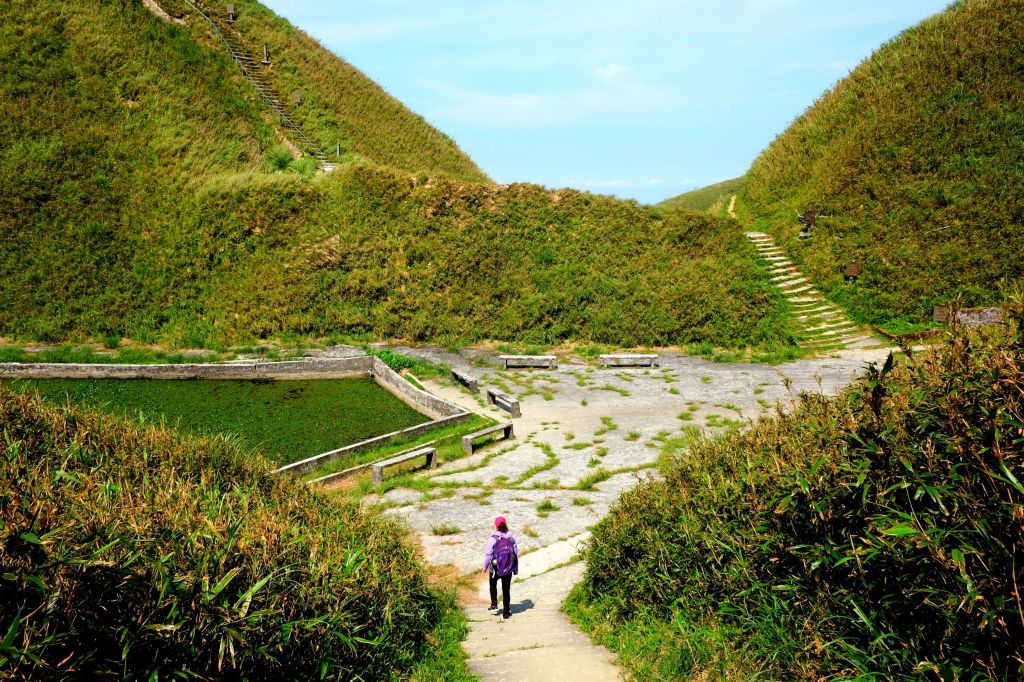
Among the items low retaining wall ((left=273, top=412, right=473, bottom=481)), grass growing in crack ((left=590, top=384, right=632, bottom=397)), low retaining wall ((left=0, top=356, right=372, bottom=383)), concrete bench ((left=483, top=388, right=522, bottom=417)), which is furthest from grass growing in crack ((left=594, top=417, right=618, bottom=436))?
low retaining wall ((left=0, top=356, right=372, bottom=383))

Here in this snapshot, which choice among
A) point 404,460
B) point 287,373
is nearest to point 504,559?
point 404,460

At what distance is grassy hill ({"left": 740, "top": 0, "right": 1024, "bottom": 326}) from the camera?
3058 cm

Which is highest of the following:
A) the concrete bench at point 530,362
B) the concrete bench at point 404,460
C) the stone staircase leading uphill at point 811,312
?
the stone staircase leading uphill at point 811,312

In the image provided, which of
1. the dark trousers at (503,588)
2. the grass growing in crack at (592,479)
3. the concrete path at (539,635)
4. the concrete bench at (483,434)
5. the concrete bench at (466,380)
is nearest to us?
the concrete path at (539,635)

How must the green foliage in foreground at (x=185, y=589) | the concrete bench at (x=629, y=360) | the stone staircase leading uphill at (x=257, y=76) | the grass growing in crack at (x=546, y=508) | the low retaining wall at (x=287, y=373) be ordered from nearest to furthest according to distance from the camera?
the green foliage in foreground at (x=185, y=589) → the grass growing in crack at (x=546, y=508) → the low retaining wall at (x=287, y=373) → the concrete bench at (x=629, y=360) → the stone staircase leading uphill at (x=257, y=76)

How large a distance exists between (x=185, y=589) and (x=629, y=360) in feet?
74.7

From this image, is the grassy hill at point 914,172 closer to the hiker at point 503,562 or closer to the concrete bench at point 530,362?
the concrete bench at point 530,362

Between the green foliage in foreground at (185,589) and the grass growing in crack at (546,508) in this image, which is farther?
the grass growing in crack at (546,508)

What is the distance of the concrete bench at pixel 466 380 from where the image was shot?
77.0ft

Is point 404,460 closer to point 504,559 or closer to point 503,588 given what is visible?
point 504,559

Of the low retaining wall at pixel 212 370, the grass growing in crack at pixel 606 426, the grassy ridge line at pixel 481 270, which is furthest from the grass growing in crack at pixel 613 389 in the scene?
the low retaining wall at pixel 212 370

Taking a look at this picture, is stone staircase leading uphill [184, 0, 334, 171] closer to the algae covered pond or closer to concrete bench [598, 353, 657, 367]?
the algae covered pond

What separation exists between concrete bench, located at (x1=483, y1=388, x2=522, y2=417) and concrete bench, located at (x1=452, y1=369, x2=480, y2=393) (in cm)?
67

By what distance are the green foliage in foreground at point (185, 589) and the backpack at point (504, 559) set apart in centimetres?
134
